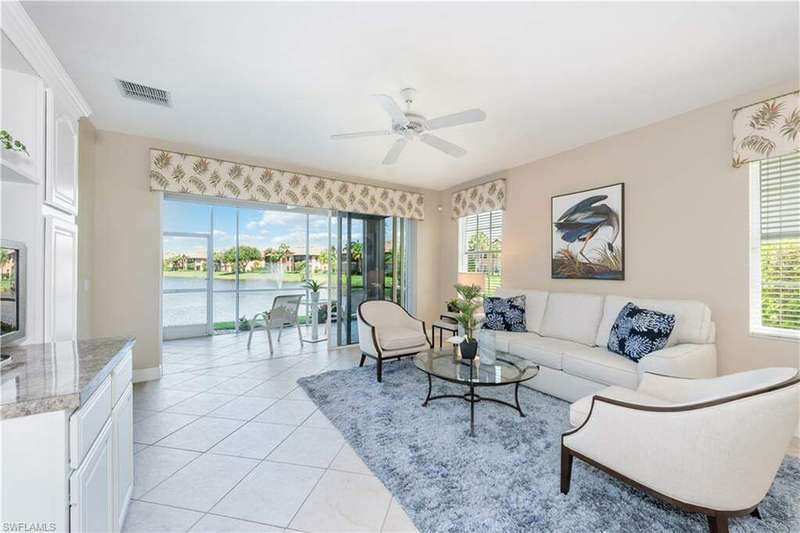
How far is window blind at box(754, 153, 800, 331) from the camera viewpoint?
8.23 feet

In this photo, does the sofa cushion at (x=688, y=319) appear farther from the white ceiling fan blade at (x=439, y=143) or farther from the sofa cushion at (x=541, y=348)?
the white ceiling fan blade at (x=439, y=143)

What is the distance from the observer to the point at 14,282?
165 cm

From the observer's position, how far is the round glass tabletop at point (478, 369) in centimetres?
259

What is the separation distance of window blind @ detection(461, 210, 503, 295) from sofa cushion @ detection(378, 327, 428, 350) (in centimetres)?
156

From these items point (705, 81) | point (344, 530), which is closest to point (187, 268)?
point (344, 530)

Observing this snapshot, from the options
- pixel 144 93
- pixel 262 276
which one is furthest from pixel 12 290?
pixel 262 276

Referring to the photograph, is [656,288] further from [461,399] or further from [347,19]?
[347,19]

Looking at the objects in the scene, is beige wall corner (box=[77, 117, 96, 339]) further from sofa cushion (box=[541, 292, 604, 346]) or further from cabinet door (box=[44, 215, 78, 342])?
sofa cushion (box=[541, 292, 604, 346])

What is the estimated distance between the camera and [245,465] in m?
2.17

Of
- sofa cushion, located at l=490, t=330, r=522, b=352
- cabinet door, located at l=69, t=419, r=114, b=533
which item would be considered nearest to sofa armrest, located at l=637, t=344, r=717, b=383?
sofa cushion, located at l=490, t=330, r=522, b=352

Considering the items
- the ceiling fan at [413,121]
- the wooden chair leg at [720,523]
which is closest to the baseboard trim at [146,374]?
the ceiling fan at [413,121]

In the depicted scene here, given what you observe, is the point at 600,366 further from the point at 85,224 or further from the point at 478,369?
the point at 85,224

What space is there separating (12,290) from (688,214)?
15.7ft

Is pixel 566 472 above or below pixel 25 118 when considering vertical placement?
below
